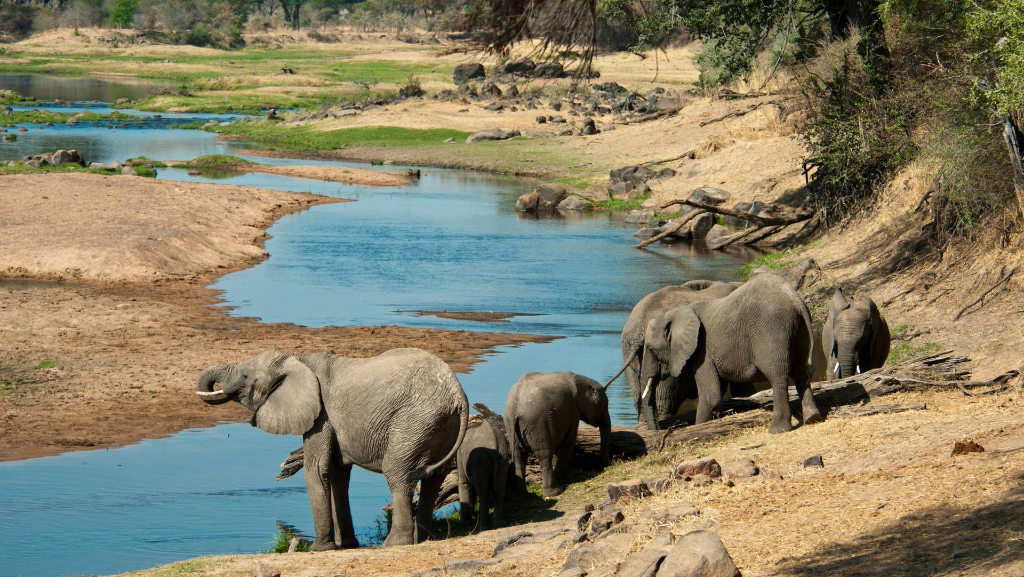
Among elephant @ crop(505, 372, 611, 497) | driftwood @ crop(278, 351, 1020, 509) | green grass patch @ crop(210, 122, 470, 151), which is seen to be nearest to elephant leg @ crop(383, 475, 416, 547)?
elephant @ crop(505, 372, 611, 497)

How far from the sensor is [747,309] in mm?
12242

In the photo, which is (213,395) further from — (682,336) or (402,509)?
(682,336)

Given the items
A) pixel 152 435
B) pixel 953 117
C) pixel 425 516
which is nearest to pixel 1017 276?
pixel 953 117

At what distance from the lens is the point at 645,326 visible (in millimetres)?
14297

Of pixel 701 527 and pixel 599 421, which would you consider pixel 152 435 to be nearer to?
pixel 599 421

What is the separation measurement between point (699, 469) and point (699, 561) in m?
2.98

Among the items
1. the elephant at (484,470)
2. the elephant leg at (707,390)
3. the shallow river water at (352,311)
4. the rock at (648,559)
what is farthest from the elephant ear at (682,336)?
the rock at (648,559)

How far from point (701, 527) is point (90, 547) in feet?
21.7

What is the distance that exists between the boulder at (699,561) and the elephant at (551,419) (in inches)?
188

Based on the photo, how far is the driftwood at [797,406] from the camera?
11.9 meters

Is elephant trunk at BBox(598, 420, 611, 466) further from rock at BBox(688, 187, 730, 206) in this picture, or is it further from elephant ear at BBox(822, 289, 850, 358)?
rock at BBox(688, 187, 730, 206)

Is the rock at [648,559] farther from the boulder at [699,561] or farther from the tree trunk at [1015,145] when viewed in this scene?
the tree trunk at [1015,145]

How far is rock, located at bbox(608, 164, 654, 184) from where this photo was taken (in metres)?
42.6

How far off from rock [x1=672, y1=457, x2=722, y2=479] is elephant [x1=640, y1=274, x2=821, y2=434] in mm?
2170
